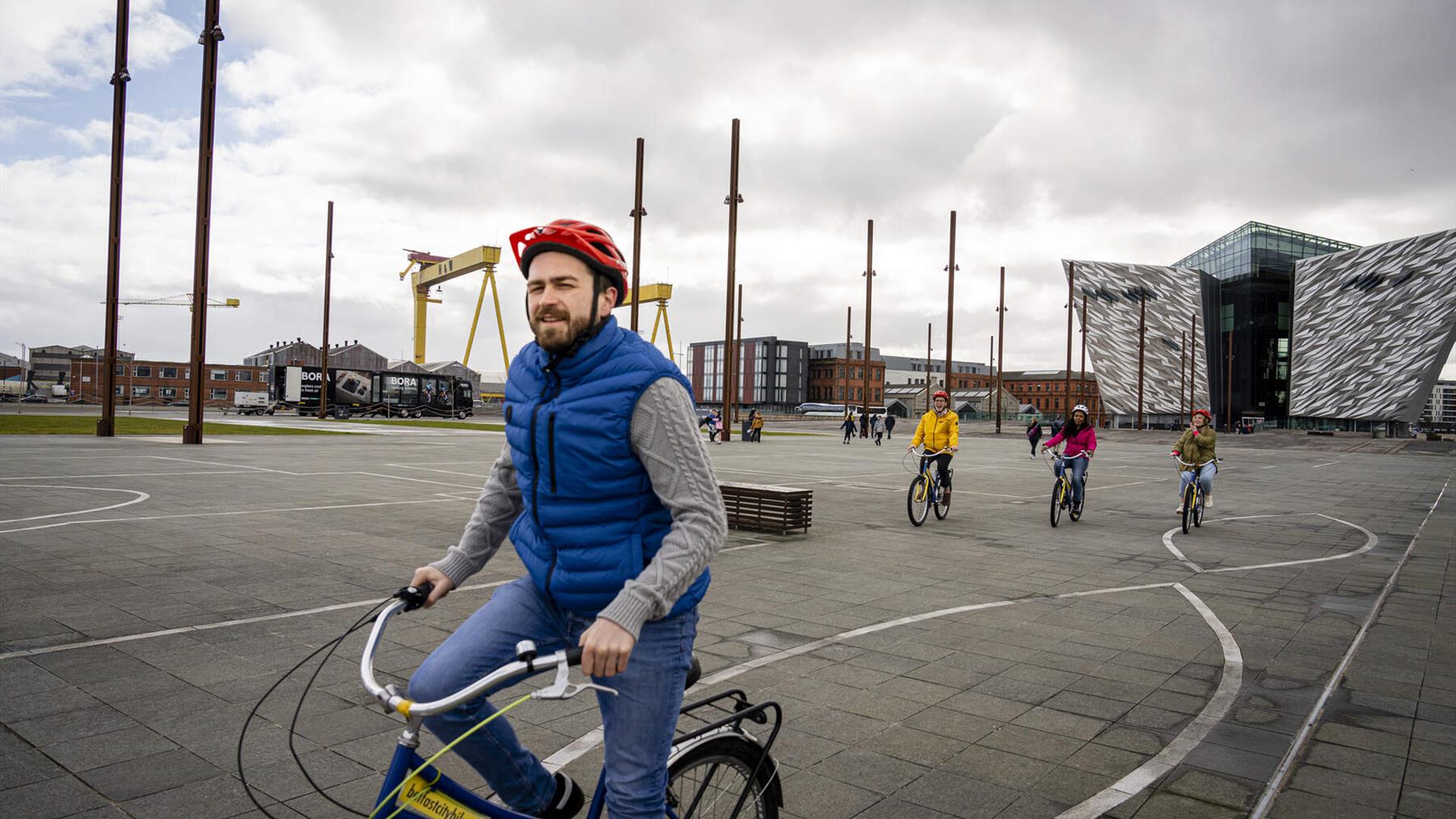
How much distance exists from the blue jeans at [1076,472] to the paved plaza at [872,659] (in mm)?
493

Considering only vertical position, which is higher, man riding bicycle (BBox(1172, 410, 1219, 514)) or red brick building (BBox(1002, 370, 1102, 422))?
red brick building (BBox(1002, 370, 1102, 422))

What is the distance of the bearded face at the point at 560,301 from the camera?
209cm

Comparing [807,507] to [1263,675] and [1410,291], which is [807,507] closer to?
[1263,675]

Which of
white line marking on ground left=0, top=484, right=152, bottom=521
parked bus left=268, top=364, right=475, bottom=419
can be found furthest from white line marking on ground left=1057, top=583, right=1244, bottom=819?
parked bus left=268, top=364, right=475, bottom=419

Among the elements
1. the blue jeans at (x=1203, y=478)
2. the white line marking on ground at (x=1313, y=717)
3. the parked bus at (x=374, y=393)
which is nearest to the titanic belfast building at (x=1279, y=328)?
the parked bus at (x=374, y=393)

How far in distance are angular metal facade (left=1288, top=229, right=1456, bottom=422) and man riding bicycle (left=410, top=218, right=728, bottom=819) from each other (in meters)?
101

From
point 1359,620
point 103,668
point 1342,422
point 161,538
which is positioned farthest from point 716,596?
point 1342,422

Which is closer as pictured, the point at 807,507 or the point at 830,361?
the point at 807,507

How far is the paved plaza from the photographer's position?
3.59 meters

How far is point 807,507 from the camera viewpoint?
10664mm

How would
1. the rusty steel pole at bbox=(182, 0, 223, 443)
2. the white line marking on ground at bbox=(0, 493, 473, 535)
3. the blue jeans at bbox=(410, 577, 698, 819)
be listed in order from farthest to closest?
the rusty steel pole at bbox=(182, 0, 223, 443) < the white line marking on ground at bbox=(0, 493, 473, 535) < the blue jeans at bbox=(410, 577, 698, 819)

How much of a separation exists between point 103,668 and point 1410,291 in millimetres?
104987

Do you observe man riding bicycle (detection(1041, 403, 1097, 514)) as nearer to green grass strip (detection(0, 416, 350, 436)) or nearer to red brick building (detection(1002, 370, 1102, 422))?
green grass strip (detection(0, 416, 350, 436))

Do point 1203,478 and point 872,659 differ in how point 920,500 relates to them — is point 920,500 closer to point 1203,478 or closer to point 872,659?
point 1203,478
